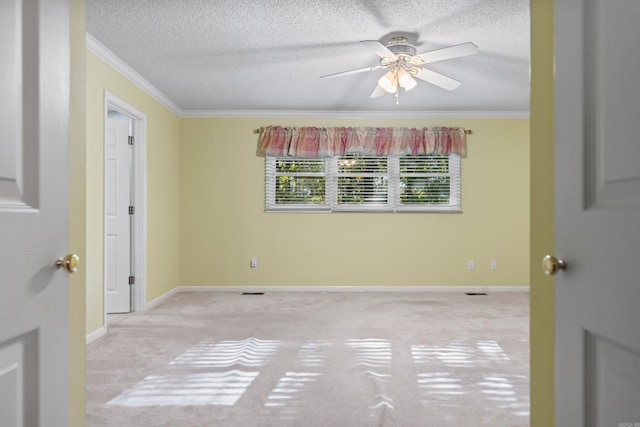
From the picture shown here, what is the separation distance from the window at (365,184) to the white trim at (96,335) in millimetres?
2617

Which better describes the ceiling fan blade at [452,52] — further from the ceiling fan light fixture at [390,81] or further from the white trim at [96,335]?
the white trim at [96,335]

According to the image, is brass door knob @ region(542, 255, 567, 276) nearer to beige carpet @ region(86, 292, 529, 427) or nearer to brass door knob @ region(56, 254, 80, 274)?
brass door knob @ region(56, 254, 80, 274)

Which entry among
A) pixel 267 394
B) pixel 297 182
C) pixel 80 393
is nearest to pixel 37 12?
pixel 80 393

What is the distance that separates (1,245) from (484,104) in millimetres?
5438

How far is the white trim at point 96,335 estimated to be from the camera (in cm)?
327

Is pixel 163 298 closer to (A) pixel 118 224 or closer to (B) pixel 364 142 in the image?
(A) pixel 118 224

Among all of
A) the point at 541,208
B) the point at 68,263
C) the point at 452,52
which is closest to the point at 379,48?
the point at 452,52

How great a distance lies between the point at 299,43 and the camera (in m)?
3.32

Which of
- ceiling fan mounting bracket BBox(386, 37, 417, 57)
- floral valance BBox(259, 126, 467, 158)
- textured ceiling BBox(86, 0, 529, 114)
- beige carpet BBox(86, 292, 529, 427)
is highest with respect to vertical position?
textured ceiling BBox(86, 0, 529, 114)

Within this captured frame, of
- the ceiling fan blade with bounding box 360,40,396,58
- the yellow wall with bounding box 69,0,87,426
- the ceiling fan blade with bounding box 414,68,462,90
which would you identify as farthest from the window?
the yellow wall with bounding box 69,0,87,426

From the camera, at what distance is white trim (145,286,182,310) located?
455 centimetres

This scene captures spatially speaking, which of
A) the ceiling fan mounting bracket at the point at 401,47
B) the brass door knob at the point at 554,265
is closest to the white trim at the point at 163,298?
the ceiling fan mounting bracket at the point at 401,47

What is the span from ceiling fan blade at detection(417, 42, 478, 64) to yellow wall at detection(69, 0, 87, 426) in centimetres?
244

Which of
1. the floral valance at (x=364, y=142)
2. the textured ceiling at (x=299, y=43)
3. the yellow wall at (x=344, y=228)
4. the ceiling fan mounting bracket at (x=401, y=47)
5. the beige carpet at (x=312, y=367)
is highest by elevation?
the textured ceiling at (x=299, y=43)
